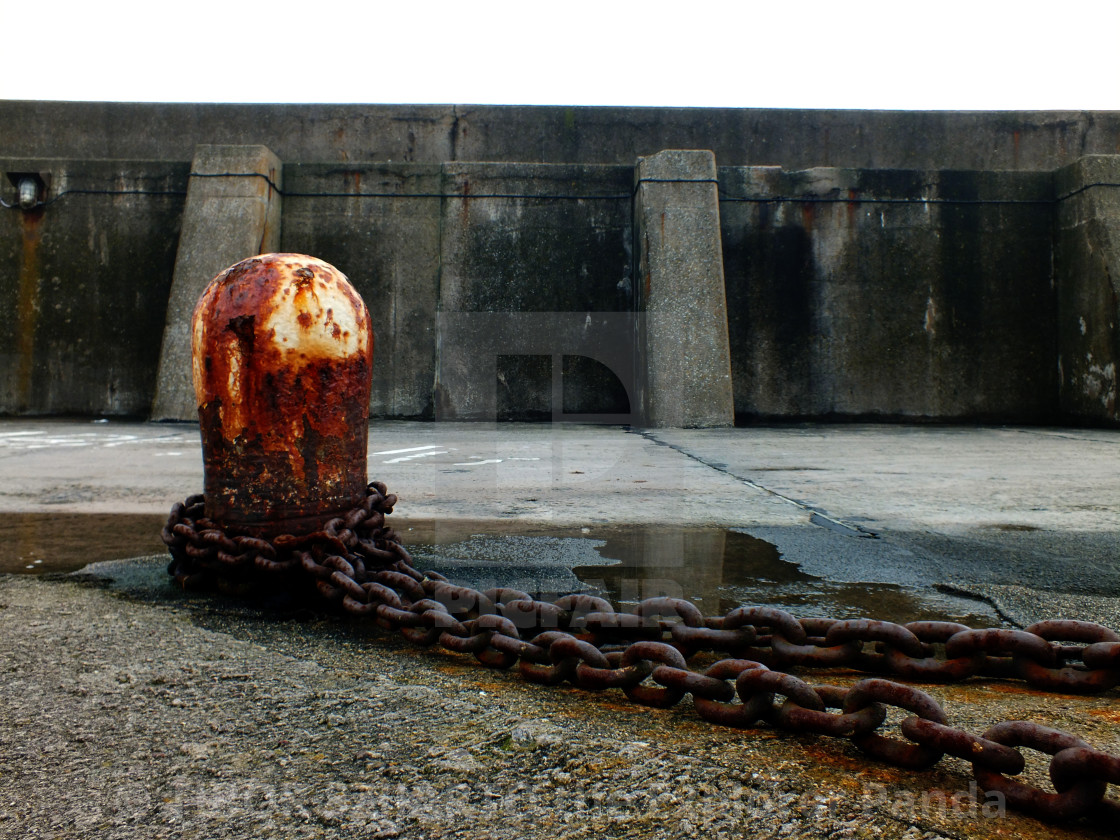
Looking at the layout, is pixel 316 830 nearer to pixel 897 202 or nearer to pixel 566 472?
pixel 566 472

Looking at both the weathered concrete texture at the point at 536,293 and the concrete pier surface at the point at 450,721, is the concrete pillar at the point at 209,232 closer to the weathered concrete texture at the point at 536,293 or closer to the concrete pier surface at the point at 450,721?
the weathered concrete texture at the point at 536,293

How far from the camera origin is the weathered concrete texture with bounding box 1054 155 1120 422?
26.0 ft

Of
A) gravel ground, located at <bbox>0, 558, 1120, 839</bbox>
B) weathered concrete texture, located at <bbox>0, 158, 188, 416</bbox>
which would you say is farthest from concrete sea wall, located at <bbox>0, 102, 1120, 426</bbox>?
gravel ground, located at <bbox>0, 558, 1120, 839</bbox>

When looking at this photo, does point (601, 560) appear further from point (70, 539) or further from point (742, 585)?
point (70, 539)

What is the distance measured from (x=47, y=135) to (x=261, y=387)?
36.6 ft

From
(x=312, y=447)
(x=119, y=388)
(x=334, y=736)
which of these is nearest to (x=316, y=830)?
(x=334, y=736)

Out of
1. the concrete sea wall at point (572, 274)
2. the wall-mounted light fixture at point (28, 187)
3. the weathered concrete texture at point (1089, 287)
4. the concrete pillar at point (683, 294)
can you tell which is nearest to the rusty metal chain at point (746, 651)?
the concrete pillar at point (683, 294)

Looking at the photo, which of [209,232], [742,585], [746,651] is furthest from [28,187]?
[746,651]

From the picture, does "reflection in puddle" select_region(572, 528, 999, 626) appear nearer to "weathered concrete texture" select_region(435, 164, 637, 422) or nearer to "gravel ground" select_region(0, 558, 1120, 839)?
"gravel ground" select_region(0, 558, 1120, 839)

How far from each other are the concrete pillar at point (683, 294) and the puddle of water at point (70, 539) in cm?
590

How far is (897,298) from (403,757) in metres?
9.25

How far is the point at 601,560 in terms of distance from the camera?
2.12m

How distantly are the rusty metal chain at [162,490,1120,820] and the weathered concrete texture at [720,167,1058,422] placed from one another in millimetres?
7762

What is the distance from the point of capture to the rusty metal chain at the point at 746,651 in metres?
0.88
